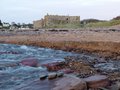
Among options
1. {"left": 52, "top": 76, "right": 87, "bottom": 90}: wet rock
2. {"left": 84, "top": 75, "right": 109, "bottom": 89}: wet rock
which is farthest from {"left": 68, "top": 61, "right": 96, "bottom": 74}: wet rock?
{"left": 52, "top": 76, "right": 87, "bottom": 90}: wet rock

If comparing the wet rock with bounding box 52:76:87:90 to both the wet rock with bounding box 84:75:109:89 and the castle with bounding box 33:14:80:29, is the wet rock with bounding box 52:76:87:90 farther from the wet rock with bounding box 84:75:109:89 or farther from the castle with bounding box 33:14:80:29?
the castle with bounding box 33:14:80:29

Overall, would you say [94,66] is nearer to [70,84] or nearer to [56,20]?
[70,84]

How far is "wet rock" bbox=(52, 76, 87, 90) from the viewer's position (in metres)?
9.40

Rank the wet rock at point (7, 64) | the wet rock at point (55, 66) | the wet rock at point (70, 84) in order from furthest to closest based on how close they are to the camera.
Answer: the wet rock at point (7, 64), the wet rock at point (55, 66), the wet rock at point (70, 84)

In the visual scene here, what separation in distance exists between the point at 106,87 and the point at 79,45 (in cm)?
1218

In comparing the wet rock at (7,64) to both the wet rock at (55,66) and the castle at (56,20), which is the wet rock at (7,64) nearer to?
the wet rock at (55,66)

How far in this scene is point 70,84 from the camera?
9.57m

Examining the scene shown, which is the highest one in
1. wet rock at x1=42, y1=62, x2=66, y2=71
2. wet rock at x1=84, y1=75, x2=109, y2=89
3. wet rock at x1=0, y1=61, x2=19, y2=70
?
wet rock at x1=84, y1=75, x2=109, y2=89

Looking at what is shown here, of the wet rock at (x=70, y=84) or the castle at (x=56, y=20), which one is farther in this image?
the castle at (x=56, y=20)

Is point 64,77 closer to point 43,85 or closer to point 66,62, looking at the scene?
point 43,85

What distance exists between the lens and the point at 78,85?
371 inches

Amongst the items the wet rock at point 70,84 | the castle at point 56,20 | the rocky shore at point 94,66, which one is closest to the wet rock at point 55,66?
the rocky shore at point 94,66

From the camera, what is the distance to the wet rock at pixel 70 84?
370 inches

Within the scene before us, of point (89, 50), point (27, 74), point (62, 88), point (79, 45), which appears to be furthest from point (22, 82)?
point (79, 45)
